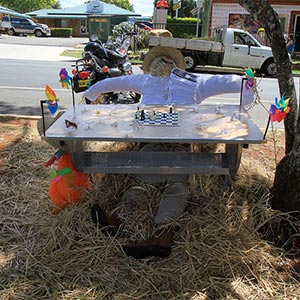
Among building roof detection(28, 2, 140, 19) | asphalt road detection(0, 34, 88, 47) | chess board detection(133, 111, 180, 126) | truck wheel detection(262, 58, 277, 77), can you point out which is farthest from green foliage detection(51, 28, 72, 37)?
chess board detection(133, 111, 180, 126)

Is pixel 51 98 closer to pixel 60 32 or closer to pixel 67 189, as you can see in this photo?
pixel 67 189

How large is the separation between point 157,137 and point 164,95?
1217mm

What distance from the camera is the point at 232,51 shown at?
14.0 meters

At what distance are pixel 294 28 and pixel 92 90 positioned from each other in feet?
68.8

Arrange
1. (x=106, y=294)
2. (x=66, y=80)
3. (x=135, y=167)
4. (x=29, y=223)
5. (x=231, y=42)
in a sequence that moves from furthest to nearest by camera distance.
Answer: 1. (x=231, y=42)
2. (x=66, y=80)
3. (x=29, y=223)
4. (x=135, y=167)
5. (x=106, y=294)

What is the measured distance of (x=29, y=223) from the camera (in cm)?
300

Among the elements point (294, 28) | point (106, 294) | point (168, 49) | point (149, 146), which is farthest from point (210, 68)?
point (106, 294)

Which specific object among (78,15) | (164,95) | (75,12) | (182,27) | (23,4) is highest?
(23,4)

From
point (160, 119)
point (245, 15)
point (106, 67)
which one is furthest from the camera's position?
point (245, 15)

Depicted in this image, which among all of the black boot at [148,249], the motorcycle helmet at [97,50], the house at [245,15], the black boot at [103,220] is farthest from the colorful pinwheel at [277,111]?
the house at [245,15]

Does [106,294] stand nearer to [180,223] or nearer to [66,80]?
[180,223]

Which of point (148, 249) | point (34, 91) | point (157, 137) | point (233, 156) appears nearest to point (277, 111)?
point (233, 156)

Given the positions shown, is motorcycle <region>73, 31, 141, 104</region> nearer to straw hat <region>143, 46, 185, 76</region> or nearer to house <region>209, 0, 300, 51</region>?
straw hat <region>143, 46, 185, 76</region>

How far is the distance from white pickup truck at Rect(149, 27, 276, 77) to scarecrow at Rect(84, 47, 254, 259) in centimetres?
1043
